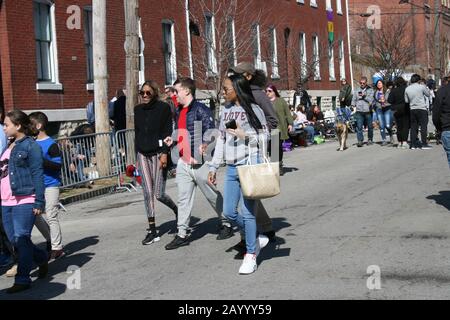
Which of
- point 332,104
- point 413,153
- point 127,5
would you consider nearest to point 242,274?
point 127,5

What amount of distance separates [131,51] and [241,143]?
9.51m

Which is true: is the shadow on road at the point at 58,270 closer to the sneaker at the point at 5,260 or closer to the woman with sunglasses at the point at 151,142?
the sneaker at the point at 5,260

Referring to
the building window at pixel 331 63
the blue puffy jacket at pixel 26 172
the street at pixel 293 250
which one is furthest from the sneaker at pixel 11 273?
the building window at pixel 331 63

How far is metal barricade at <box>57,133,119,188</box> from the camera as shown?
1382 cm

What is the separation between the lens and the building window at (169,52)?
24609mm

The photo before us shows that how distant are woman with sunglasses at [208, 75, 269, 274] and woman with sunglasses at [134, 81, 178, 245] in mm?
1527

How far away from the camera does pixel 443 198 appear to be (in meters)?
10.9

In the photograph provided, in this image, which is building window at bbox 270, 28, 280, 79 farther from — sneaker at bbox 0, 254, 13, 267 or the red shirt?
sneaker at bbox 0, 254, 13, 267

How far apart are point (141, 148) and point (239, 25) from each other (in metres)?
20.7

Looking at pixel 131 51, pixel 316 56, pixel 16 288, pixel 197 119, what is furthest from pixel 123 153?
pixel 316 56

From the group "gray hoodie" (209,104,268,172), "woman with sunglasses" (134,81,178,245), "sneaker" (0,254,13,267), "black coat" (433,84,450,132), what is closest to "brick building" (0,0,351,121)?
"sneaker" (0,254,13,267)

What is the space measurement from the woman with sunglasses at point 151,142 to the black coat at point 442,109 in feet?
11.7
